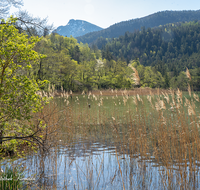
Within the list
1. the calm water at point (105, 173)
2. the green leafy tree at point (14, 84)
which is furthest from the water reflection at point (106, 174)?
the green leafy tree at point (14, 84)

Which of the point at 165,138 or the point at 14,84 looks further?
the point at 165,138

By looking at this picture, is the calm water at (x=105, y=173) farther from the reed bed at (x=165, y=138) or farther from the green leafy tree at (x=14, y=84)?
the green leafy tree at (x=14, y=84)

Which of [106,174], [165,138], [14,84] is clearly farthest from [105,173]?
[14,84]

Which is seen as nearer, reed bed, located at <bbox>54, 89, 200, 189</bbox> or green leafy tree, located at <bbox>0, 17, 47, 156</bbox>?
green leafy tree, located at <bbox>0, 17, 47, 156</bbox>

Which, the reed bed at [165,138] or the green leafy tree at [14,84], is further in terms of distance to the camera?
the reed bed at [165,138]

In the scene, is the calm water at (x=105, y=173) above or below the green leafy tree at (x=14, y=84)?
below

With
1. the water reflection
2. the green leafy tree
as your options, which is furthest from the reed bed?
the green leafy tree

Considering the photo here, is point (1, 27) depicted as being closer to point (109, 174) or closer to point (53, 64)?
point (109, 174)

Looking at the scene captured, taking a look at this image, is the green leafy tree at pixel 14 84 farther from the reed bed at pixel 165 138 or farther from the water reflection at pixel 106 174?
the reed bed at pixel 165 138

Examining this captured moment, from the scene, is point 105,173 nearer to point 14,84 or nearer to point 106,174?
point 106,174

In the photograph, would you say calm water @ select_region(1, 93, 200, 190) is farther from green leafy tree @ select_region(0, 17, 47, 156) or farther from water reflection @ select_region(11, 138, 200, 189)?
green leafy tree @ select_region(0, 17, 47, 156)

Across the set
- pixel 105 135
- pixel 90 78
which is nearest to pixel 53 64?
pixel 90 78

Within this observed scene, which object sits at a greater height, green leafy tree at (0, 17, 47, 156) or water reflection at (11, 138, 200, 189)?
green leafy tree at (0, 17, 47, 156)

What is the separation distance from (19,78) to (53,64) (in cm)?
3578
